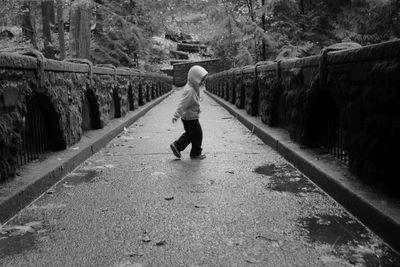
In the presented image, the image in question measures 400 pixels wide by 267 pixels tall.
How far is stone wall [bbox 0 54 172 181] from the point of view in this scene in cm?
467

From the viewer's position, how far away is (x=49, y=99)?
616cm

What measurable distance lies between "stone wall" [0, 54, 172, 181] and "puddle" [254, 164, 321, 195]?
302 cm

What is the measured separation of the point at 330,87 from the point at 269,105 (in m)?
3.98

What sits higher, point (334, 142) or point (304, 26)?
point (304, 26)

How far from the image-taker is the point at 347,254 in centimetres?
314

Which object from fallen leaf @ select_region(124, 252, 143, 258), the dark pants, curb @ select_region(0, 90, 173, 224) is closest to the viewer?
fallen leaf @ select_region(124, 252, 143, 258)

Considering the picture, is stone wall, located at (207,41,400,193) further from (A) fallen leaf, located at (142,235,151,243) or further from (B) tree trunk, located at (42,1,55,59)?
(B) tree trunk, located at (42,1,55,59)

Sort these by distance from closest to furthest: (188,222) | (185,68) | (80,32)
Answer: (188,222) → (80,32) → (185,68)

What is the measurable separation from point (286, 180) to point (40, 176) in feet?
10.0

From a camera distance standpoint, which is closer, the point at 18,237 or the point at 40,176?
the point at 18,237

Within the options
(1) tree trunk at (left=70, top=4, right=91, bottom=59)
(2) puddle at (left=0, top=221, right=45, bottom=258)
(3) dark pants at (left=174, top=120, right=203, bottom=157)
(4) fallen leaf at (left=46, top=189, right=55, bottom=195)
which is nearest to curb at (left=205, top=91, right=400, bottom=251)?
(3) dark pants at (left=174, top=120, right=203, bottom=157)

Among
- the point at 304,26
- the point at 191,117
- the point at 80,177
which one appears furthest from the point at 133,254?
the point at 304,26

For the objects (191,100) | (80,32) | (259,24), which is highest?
(259,24)

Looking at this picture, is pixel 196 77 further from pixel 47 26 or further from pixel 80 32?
pixel 47 26
